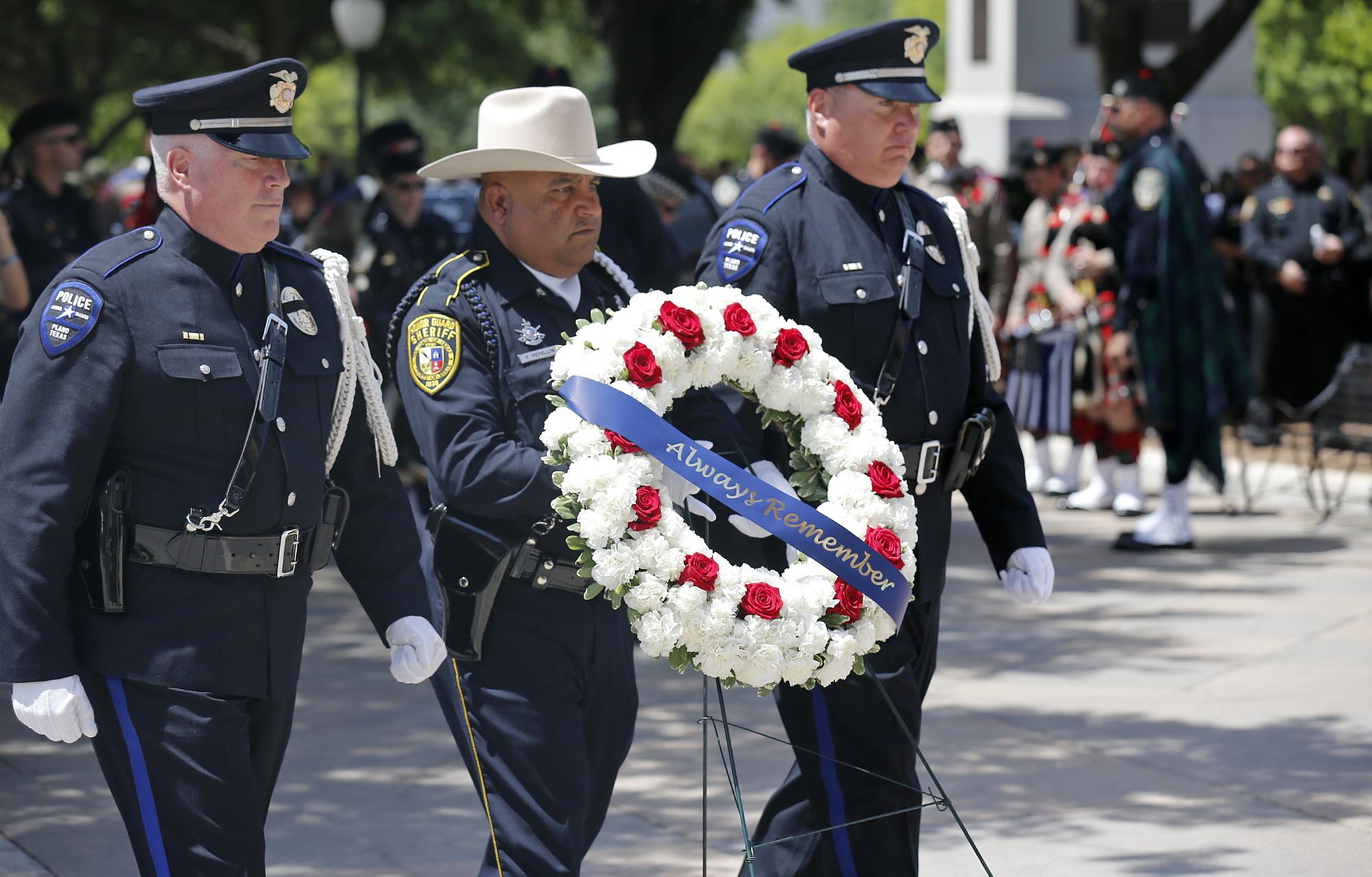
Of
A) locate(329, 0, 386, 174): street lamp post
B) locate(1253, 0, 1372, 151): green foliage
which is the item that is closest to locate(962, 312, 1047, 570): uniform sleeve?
locate(329, 0, 386, 174): street lamp post

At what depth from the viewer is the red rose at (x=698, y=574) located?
11.5 feet

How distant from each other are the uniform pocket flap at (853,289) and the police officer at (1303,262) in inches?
364

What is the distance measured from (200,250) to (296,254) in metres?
0.32

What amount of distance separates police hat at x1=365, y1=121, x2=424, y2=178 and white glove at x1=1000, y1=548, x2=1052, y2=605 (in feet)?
19.5

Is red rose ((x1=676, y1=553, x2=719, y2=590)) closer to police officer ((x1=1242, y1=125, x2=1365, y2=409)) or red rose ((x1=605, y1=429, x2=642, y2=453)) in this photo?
red rose ((x1=605, y1=429, x2=642, y2=453))

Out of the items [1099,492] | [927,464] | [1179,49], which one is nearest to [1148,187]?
[1099,492]

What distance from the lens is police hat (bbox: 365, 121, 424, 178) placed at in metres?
9.93

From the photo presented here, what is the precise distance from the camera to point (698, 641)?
11.5 feet

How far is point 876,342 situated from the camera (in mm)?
4445

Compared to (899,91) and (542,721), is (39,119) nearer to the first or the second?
(899,91)

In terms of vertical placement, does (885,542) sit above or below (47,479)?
below

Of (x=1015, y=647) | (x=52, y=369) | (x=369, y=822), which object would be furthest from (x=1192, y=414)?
(x=52, y=369)

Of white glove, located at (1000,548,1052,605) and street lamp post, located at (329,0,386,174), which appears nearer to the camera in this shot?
white glove, located at (1000,548,1052,605)

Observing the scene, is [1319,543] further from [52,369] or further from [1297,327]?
[52,369]
